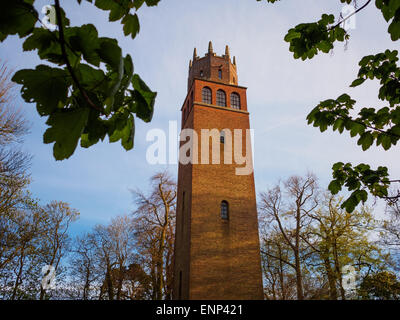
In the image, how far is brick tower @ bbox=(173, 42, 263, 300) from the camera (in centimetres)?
1257

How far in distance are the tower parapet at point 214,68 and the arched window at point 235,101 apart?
1395mm

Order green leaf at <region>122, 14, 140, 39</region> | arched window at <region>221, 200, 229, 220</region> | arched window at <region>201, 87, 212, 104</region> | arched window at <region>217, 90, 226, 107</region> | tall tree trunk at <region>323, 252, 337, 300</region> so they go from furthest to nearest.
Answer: arched window at <region>217, 90, 226, 107</region> < arched window at <region>201, 87, 212, 104</region> < tall tree trunk at <region>323, 252, 337, 300</region> < arched window at <region>221, 200, 229, 220</region> < green leaf at <region>122, 14, 140, 39</region>

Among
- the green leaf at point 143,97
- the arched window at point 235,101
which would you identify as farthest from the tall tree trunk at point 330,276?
the green leaf at point 143,97

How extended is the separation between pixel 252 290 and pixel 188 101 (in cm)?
1284

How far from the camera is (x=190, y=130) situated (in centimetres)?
1655

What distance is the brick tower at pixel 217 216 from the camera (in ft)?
41.2

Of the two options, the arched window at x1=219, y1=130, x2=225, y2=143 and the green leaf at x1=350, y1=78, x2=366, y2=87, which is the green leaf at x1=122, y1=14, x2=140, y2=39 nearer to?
the green leaf at x1=350, y1=78, x2=366, y2=87

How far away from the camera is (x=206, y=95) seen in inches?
698

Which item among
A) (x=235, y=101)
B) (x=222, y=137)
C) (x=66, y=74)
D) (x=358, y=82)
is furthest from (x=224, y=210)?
(x=66, y=74)

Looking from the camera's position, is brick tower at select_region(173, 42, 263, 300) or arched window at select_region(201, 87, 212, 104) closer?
brick tower at select_region(173, 42, 263, 300)

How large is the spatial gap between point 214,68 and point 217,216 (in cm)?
1119

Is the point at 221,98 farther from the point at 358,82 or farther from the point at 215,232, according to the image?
the point at 358,82

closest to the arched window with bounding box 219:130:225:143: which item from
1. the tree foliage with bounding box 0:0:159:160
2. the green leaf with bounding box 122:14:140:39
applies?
the green leaf with bounding box 122:14:140:39

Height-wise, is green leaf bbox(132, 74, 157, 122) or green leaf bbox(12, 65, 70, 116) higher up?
green leaf bbox(132, 74, 157, 122)
